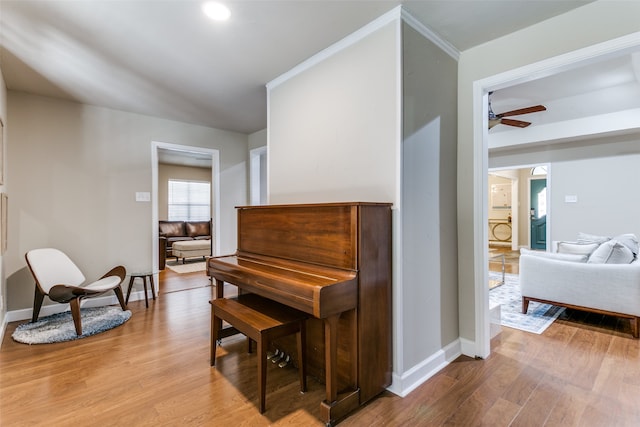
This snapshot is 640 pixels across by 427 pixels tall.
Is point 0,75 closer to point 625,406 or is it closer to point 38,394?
point 38,394

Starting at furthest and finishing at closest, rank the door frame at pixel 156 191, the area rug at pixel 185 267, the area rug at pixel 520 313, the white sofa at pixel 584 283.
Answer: the area rug at pixel 185 267 → the door frame at pixel 156 191 → the area rug at pixel 520 313 → the white sofa at pixel 584 283

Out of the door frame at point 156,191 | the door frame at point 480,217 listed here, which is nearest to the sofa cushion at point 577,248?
the door frame at point 480,217

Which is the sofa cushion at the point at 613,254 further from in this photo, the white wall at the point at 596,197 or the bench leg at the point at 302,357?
the bench leg at the point at 302,357

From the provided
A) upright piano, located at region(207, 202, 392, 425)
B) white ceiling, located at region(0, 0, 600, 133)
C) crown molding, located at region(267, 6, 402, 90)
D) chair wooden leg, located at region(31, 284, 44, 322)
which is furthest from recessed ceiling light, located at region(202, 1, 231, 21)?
chair wooden leg, located at region(31, 284, 44, 322)

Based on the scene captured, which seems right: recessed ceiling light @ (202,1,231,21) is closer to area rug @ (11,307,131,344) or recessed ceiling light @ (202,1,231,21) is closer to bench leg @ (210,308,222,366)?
bench leg @ (210,308,222,366)

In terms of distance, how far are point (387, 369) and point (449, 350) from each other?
689 millimetres

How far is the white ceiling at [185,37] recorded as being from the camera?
1.90m

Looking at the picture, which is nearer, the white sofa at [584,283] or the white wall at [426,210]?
the white wall at [426,210]

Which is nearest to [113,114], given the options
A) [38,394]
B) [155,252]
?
[155,252]

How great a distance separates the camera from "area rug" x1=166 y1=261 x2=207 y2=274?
594cm

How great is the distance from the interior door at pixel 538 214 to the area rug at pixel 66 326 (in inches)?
370

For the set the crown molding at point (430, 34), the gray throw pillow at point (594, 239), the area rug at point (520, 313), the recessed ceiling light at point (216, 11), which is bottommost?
A: the area rug at point (520, 313)

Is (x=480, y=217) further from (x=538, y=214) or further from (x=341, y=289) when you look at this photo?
(x=538, y=214)

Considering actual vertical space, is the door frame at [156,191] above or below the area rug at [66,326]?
above
